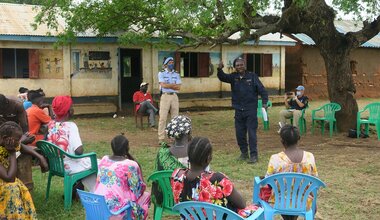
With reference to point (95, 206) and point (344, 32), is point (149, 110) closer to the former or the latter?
point (95, 206)

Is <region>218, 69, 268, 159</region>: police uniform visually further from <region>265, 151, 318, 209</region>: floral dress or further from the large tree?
<region>265, 151, 318, 209</region>: floral dress

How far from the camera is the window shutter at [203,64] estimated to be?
1803 cm

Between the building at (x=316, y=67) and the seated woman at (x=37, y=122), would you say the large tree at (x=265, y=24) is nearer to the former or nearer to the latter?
the seated woman at (x=37, y=122)

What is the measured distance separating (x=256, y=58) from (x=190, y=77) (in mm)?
3216

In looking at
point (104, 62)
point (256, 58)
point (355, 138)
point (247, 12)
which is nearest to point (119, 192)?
point (247, 12)

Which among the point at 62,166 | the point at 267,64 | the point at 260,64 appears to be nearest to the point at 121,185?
the point at 62,166

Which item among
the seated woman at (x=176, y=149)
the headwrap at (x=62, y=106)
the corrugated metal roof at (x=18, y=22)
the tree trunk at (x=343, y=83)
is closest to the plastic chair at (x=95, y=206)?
the seated woman at (x=176, y=149)

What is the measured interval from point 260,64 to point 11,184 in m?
16.5

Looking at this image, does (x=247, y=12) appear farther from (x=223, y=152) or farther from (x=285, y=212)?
(x=285, y=212)

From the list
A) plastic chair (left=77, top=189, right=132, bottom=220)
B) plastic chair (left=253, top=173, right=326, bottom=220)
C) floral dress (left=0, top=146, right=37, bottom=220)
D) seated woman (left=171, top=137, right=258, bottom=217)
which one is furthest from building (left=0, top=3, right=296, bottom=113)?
seated woman (left=171, top=137, right=258, bottom=217)

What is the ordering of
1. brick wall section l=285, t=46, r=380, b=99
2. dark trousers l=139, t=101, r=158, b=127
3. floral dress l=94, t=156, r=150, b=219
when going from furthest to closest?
brick wall section l=285, t=46, r=380, b=99 → dark trousers l=139, t=101, r=158, b=127 → floral dress l=94, t=156, r=150, b=219

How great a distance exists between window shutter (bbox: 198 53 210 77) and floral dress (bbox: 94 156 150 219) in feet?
46.5

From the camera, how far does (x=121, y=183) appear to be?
3904 millimetres

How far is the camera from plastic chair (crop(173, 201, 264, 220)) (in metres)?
2.80
